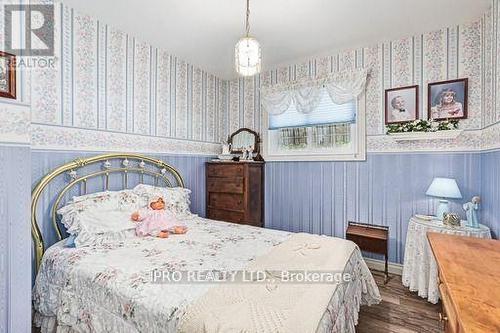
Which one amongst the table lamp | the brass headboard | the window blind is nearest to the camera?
the brass headboard

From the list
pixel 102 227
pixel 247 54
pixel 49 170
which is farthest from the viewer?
pixel 49 170

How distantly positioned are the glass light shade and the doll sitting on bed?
5.08 feet

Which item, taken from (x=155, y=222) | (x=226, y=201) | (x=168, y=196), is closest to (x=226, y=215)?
(x=226, y=201)

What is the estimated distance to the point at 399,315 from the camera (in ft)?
7.32

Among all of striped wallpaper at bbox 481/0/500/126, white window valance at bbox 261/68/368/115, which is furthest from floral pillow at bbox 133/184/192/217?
striped wallpaper at bbox 481/0/500/126

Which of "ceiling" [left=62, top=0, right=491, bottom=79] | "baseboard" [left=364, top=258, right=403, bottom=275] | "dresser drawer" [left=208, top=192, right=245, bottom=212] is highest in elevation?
"ceiling" [left=62, top=0, right=491, bottom=79]

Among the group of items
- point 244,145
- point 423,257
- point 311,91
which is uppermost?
point 311,91

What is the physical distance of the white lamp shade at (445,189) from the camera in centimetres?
251

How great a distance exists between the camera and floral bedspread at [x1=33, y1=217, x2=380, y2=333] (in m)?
1.32

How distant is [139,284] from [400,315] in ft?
7.22

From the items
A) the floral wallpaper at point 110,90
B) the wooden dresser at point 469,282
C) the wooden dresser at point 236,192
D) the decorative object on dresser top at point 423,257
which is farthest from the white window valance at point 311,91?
the wooden dresser at point 469,282

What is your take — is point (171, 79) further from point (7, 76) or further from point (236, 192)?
point (7, 76)

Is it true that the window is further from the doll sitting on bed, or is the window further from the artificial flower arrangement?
the doll sitting on bed

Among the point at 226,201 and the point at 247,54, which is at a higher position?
the point at 247,54
